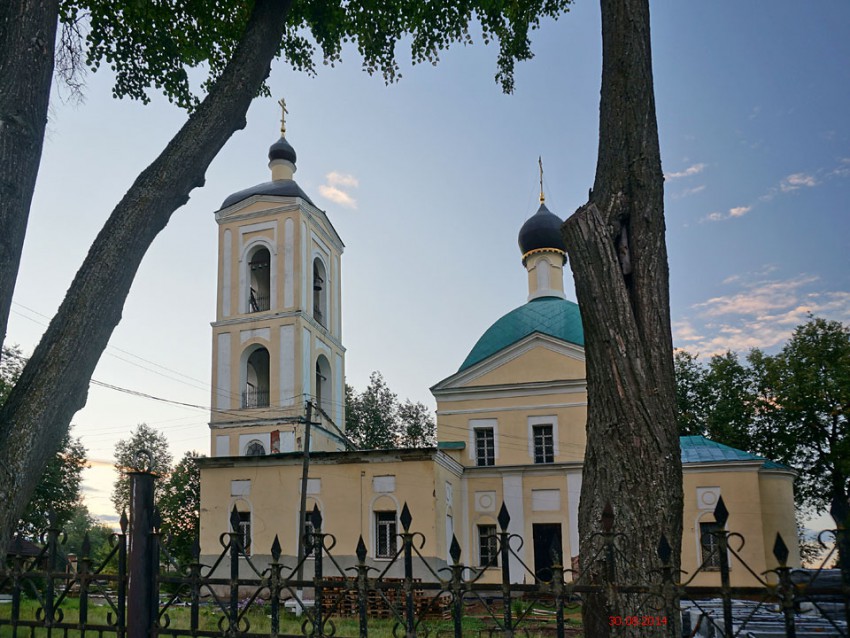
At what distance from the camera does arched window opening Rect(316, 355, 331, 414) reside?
26875 mm

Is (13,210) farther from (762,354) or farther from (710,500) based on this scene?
(762,354)

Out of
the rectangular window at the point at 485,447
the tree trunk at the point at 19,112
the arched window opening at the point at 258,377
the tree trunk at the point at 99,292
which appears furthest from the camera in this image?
the arched window opening at the point at 258,377

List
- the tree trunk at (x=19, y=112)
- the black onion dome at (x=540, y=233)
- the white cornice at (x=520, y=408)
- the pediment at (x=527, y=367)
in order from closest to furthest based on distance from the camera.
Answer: the tree trunk at (x=19, y=112) < the white cornice at (x=520, y=408) < the pediment at (x=527, y=367) < the black onion dome at (x=540, y=233)

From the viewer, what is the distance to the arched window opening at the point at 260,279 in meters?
26.3

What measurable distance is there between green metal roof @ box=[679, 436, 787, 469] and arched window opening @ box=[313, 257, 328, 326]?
12.4 m

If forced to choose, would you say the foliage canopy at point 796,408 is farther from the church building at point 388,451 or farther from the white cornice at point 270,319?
the white cornice at point 270,319

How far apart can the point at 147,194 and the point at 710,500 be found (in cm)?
2049

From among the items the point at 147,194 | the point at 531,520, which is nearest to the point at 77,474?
the point at 531,520

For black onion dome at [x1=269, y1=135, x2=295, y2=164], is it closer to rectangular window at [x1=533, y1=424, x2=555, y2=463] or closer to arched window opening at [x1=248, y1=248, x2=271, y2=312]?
→ arched window opening at [x1=248, y1=248, x2=271, y2=312]

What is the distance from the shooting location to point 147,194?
5395mm

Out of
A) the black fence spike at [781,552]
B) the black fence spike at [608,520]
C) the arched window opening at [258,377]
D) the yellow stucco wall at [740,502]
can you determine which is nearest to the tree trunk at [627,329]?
the black fence spike at [608,520]

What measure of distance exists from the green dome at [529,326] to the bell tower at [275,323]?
4965 millimetres

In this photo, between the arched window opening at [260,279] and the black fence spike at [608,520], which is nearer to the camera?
the black fence spike at [608,520]
